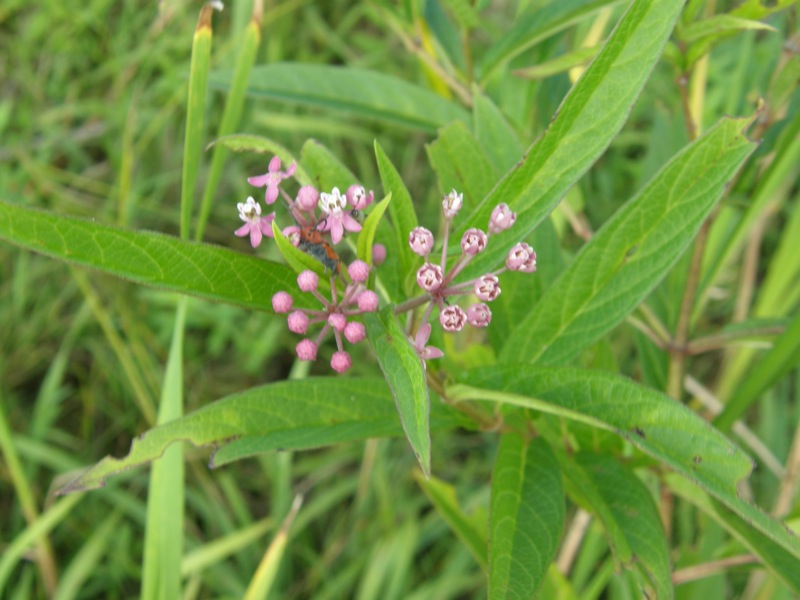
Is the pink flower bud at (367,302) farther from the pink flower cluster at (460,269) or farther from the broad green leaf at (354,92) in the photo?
the broad green leaf at (354,92)

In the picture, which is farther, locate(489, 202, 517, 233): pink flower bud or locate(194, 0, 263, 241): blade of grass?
locate(194, 0, 263, 241): blade of grass

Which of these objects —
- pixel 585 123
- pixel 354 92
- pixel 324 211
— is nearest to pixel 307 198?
pixel 324 211

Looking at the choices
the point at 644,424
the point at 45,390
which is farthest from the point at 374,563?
the point at 644,424

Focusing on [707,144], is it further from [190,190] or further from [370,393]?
[190,190]

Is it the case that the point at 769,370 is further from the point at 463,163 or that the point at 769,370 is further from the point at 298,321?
the point at 298,321

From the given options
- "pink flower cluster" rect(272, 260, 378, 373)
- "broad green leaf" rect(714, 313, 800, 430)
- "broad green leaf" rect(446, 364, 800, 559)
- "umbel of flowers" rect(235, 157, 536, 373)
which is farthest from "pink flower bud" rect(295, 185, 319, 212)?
"broad green leaf" rect(714, 313, 800, 430)

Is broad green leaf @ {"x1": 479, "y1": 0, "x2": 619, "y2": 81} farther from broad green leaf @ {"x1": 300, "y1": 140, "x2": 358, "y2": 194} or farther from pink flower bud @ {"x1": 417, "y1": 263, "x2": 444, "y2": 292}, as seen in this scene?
pink flower bud @ {"x1": 417, "y1": 263, "x2": 444, "y2": 292}
